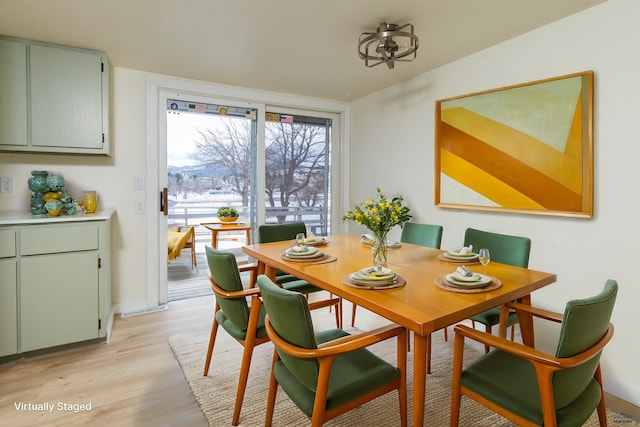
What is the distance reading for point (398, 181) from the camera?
376 cm

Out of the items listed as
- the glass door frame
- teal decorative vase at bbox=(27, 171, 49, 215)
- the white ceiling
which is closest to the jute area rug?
the glass door frame

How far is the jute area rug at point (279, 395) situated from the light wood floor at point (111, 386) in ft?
0.30

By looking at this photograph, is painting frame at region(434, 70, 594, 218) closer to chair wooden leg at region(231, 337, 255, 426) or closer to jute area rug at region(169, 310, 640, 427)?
jute area rug at region(169, 310, 640, 427)

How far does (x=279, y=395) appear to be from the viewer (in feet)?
6.71

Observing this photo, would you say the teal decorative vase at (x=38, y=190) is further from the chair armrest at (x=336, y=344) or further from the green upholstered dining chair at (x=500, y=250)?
the green upholstered dining chair at (x=500, y=250)

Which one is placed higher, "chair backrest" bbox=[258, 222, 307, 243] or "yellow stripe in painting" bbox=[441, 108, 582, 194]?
"yellow stripe in painting" bbox=[441, 108, 582, 194]

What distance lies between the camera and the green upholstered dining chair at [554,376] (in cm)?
117

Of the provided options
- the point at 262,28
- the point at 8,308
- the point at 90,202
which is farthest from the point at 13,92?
the point at 262,28

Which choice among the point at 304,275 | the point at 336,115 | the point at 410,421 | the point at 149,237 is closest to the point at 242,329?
the point at 304,275

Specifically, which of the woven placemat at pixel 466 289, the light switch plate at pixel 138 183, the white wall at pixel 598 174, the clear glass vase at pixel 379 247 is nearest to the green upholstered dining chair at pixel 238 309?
the clear glass vase at pixel 379 247

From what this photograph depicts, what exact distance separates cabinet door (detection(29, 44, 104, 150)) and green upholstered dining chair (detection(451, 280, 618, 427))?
10.1ft

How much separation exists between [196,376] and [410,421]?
1.35 m

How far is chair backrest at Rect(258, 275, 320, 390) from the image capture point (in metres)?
1.25

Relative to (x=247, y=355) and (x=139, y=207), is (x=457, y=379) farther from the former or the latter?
(x=139, y=207)
